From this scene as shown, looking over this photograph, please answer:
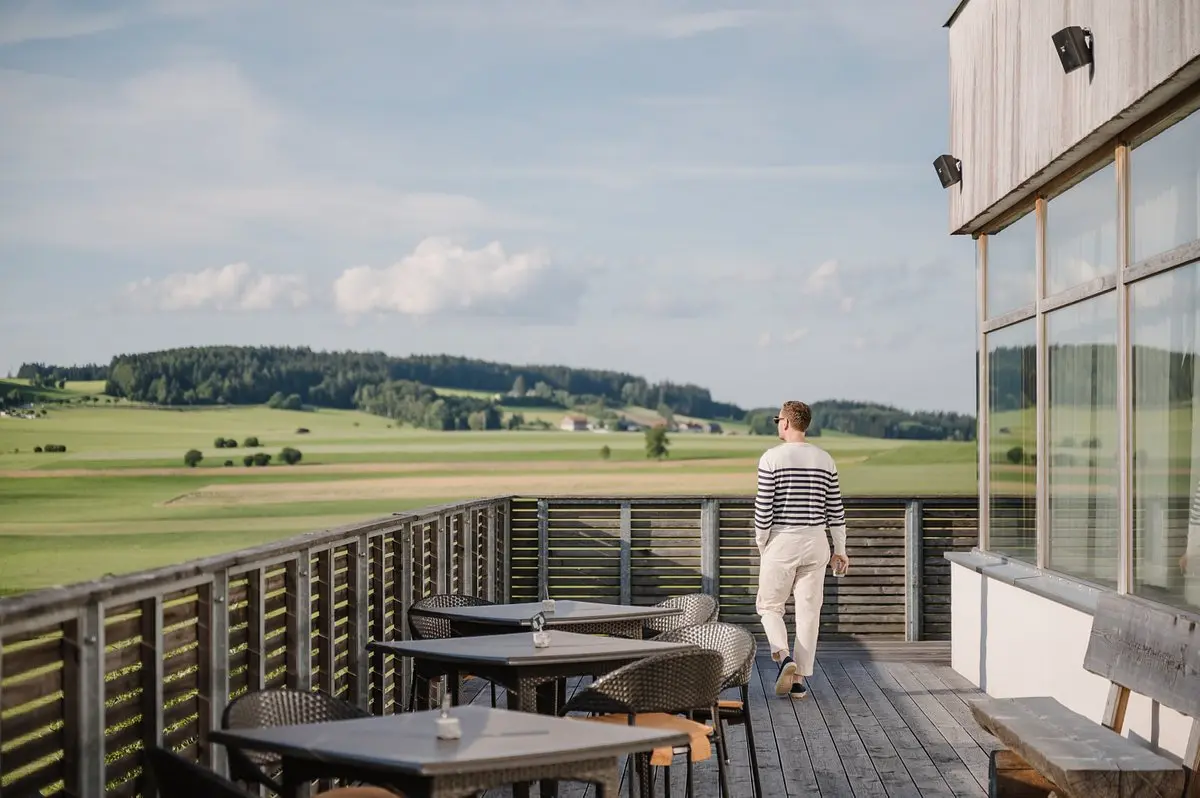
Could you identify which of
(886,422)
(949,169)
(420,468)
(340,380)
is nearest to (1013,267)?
(949,169)

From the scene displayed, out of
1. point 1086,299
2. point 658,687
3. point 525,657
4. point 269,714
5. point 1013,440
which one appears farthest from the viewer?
point 1013,440

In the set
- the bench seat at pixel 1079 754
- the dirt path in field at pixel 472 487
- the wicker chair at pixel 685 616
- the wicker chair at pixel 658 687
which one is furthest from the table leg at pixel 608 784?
the dirt path in field at pixel 472 487

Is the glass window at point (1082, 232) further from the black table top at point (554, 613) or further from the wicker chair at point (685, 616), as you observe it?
the black table top at point (554, 613)

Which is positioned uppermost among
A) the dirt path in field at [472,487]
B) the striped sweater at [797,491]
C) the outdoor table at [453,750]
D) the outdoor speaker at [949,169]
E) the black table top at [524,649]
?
the outdoor speaker at [949,169]

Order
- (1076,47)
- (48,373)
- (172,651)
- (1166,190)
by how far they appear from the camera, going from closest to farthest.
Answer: (172,651) < (1166,190) < (1076,47) < (48,373)

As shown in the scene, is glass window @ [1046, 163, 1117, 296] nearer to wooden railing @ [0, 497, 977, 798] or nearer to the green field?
wooden railing @ [0, 497, 977, 798]

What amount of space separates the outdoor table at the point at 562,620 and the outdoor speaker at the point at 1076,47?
300 centimetres

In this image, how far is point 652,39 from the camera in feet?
122

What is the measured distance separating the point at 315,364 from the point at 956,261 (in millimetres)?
19924

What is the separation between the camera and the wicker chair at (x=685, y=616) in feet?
21.9

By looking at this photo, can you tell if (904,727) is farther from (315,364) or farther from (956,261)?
(315,364)

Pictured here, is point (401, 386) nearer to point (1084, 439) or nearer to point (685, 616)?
point (685, 616)

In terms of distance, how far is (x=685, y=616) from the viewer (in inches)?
268

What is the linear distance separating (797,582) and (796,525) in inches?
16.1
